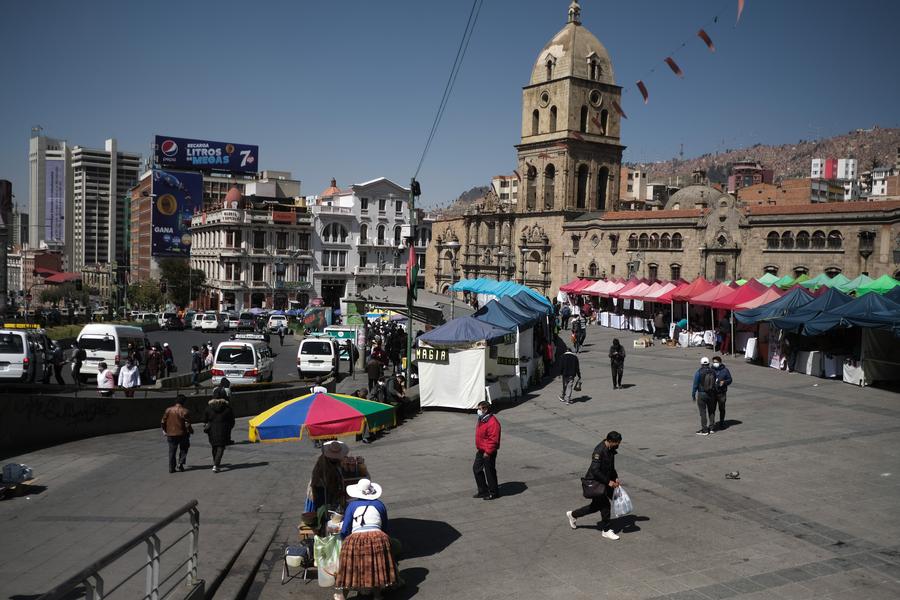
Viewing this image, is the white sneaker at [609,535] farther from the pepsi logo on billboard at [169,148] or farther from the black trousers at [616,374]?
the pepsi logo on billboard at [169,148]

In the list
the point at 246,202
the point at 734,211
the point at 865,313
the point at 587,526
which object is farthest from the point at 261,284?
the point at 587,526

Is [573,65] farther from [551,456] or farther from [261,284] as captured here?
[551,456]

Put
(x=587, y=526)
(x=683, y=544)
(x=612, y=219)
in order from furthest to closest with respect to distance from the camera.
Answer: (x=612, y=219)
(x=587, y=526)
(x=683, y=544)

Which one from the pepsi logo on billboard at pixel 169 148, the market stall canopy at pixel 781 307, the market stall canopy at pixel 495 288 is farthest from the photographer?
the pepsi logo on billboard at pixel 169 148

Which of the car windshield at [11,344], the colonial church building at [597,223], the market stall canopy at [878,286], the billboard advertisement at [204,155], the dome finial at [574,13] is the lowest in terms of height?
the car windshield at [11,344]

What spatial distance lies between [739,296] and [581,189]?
37.7 metres

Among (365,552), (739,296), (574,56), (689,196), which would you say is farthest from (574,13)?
(365,552)

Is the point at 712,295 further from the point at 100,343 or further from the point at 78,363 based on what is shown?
the point at 78,363

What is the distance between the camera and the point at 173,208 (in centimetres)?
10975

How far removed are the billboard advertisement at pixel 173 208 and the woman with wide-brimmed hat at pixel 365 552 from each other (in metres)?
106

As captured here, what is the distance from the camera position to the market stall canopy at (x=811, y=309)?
78.1 feet

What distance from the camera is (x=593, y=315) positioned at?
48.5 meters

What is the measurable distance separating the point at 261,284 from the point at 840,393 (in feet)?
215

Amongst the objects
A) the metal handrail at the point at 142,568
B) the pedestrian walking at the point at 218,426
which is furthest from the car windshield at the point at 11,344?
the metal handrail at the point at 142,568
